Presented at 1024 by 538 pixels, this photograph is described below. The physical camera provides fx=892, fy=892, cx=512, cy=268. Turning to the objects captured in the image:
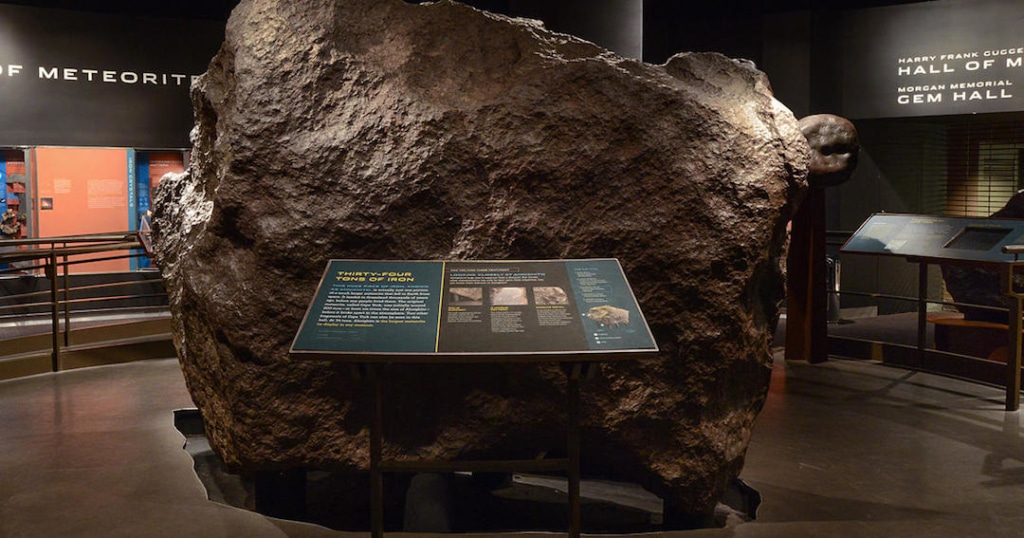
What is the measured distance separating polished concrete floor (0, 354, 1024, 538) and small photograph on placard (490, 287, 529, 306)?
1.23 meters

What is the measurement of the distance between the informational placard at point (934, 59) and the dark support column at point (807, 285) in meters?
2.66

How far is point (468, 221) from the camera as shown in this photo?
3459mm

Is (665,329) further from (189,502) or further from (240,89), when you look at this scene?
(189,502)

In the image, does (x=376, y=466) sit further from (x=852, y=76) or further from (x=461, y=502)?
(x=852, y=76)

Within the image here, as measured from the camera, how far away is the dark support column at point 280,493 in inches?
157

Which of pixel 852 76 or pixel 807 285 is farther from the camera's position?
pixel 852 76

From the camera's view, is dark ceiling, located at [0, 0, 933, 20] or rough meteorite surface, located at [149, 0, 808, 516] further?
dark ceiling, located at [0, 0, 933, 20]

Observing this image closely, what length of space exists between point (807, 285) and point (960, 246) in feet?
3.74

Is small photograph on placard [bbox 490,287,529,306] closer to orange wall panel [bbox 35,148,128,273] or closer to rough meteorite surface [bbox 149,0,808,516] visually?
rough meteorite surface [bbox 149,0,808,516]

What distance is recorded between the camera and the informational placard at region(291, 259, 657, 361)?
2668 millimetres

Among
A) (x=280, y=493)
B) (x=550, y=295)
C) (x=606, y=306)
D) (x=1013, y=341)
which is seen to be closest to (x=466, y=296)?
(x=550, y=295)

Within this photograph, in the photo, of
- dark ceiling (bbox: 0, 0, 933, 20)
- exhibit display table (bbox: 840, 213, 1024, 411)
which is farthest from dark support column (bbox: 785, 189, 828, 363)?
dark ceiling (bbox: 0, 0, 933, 20)

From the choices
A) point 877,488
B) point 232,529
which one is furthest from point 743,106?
point 232,529

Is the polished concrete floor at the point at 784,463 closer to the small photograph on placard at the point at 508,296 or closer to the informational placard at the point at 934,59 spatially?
the small photograph on placard at the point at 508,296
